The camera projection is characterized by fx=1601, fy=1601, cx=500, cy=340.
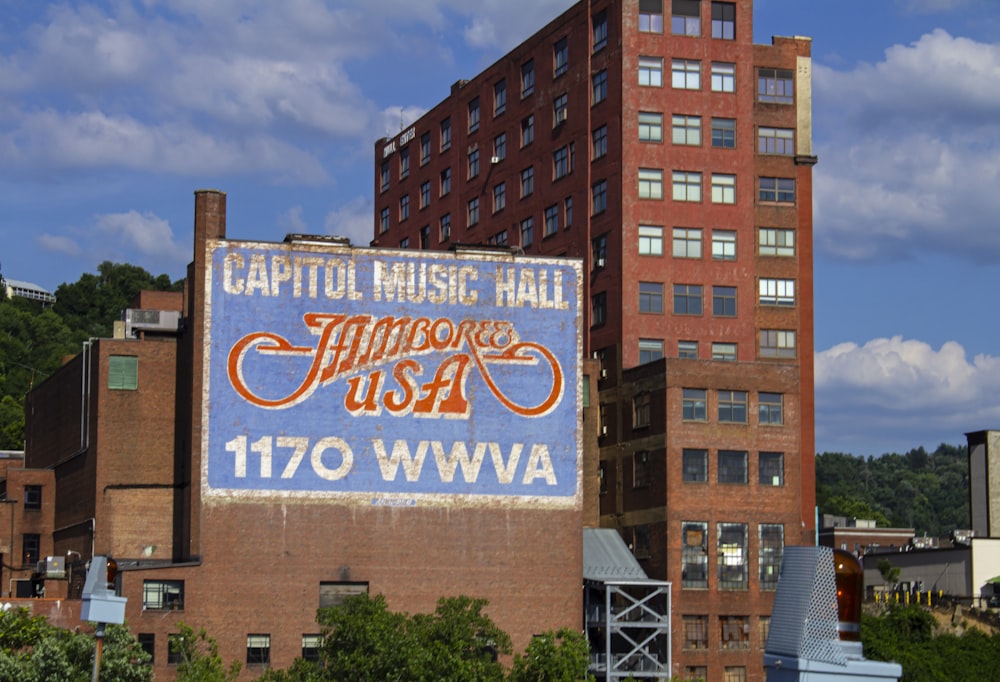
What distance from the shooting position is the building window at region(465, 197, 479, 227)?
406 ft

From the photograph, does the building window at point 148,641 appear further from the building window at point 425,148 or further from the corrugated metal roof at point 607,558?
the building window at point 425,148

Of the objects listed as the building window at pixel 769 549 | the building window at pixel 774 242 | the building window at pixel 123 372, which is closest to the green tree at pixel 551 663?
the building window at pixel 769 549

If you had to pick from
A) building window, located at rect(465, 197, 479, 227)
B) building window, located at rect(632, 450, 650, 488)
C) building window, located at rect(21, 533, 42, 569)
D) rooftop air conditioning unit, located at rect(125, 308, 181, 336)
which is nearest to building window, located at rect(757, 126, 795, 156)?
building window, located at rect(632, 450, 650, 488)

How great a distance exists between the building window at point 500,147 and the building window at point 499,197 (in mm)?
1951

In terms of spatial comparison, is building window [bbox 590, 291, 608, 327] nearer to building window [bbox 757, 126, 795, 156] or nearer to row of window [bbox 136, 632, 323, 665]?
building window [bbox 757, 126, 795, 156]

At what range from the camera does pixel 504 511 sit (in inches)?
3477

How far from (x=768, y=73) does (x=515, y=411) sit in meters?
32.2

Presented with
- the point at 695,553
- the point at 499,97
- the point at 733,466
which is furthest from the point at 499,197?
the point at 695,553

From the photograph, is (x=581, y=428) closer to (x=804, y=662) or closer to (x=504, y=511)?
(x=504, y=511)

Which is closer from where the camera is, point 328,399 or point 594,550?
point 328,399

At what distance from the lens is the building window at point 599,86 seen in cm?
10512

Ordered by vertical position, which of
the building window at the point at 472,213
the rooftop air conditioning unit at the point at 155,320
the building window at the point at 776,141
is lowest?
the rooftop air conditioning unit at the point at 155,320

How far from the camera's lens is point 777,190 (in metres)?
105

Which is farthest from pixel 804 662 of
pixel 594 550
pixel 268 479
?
pixel 594 550
